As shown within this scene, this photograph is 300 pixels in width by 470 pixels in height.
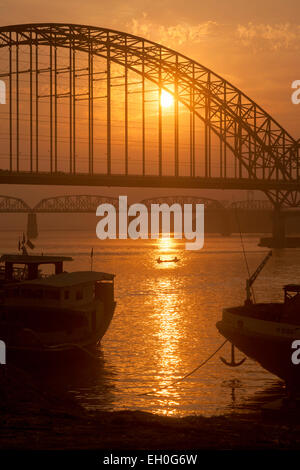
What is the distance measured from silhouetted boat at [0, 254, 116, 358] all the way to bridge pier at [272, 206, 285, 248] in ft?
360

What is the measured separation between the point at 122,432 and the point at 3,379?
6.12 metres

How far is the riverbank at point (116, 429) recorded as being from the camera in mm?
15258

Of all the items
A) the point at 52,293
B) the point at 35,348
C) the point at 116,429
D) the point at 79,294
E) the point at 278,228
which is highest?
the point at 278,228

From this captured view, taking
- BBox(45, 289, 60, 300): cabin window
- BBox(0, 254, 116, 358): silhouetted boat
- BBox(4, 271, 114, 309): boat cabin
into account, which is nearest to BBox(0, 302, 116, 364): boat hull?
BBox(0, 254, 116, 358): silhouetted boat

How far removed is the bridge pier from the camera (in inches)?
5522

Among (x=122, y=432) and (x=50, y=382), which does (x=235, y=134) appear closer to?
(x=50, y=382)

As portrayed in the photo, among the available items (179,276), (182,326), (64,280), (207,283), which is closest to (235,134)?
(179,276)

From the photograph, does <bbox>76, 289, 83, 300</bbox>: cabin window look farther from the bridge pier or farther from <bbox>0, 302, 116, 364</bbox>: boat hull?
the bridge pier

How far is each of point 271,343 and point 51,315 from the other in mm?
10264

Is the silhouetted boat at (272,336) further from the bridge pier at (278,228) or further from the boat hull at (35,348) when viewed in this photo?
the bridge pier at (278,228)

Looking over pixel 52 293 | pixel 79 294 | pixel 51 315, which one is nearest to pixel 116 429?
pixel 51 315

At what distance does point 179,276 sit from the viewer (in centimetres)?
9406

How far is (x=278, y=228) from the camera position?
145m

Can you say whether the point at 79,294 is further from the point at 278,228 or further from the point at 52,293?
the point at 278,228
